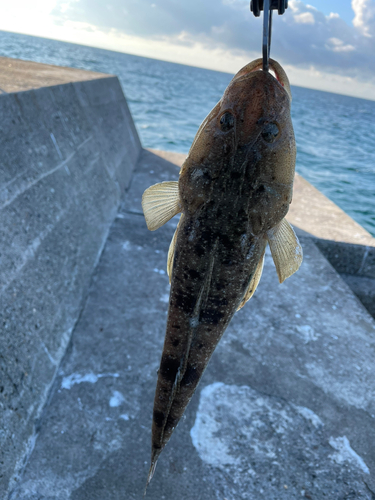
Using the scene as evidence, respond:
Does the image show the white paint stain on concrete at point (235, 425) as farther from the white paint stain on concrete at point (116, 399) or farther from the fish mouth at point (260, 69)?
the fish mouth at point (260, 69)

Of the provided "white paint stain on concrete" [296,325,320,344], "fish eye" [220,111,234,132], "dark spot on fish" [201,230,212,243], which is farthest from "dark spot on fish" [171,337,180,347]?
"white paint stain on concrete" [296,325,320,344]

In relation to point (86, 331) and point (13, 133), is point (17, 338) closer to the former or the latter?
point (86, 331)

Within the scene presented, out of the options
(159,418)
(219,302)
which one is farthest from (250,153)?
(159,418)

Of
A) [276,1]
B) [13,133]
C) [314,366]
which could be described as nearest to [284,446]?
[314,366]

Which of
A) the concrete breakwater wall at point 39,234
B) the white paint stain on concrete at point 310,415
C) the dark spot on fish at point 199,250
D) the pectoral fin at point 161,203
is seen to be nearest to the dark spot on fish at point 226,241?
Result: the dark spot on fish at point 199,250

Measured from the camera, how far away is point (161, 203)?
2055 millimetres

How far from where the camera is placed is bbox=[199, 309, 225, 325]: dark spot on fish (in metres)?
1.97

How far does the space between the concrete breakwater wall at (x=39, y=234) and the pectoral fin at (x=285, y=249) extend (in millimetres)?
2169

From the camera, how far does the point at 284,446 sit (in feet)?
10.00

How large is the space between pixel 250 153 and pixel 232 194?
9.2 inches

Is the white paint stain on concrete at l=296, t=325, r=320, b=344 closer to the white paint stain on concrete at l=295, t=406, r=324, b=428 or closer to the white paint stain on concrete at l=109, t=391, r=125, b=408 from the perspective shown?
the white paint stain on concrete at l=295, t=406, r=324, b=428

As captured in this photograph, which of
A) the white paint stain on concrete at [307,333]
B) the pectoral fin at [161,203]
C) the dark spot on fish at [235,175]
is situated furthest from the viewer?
the white paint stain on concrete at [307,333]

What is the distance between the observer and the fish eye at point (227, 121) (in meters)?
1.84

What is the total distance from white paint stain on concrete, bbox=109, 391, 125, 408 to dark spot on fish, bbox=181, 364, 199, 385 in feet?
4.25
